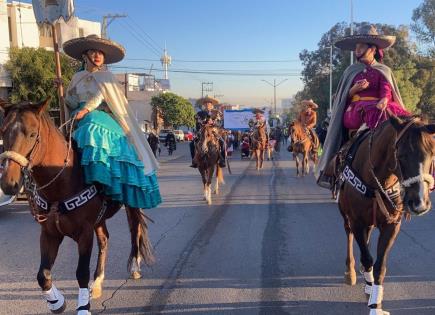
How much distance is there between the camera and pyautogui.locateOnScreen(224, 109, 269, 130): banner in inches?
1342

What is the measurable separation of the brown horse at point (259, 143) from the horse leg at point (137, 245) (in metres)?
14.9

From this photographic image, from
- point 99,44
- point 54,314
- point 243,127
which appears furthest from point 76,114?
point 243,127

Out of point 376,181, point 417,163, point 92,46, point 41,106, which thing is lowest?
point 376,181

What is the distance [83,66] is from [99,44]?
48 cm

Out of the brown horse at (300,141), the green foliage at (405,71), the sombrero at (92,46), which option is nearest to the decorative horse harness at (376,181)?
the sombrero at (92,46)

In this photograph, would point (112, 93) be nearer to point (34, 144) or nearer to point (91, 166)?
point (91, 166)

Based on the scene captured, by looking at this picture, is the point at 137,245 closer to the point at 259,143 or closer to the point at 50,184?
the point at 50,184

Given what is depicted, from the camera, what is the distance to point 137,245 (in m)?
5.91

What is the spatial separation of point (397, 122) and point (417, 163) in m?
0.44

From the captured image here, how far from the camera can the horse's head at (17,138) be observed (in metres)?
3.56

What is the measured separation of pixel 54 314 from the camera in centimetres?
470

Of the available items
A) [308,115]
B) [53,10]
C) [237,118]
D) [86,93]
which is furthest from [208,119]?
[237,118]

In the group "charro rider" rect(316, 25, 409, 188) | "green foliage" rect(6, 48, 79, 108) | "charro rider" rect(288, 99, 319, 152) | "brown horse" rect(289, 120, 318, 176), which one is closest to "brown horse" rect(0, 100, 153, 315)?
"charro rider" rect(316, 25, 409, 188)

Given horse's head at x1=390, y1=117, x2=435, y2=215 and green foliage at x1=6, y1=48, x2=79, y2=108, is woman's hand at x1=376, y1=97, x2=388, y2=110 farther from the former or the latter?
green foliage at x1=6, y1=48, x2=79, y2=108
